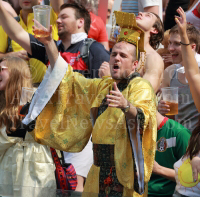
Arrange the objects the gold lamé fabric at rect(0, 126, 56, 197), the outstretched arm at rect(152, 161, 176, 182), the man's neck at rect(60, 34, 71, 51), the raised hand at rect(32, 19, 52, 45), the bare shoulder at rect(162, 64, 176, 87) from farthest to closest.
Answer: the man's neck at rect(60, 34, 71, 51) < the bare shoulder at rect(162, 64, 176, 87) < the gold lamé fabric at rect(0, 126, 56, 197) < the outstretched arm at rect(152, 161, 176, 182) < the raised hand at rect(32, 19, 52, 45)

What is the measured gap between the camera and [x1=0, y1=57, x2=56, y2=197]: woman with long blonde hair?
153 inches

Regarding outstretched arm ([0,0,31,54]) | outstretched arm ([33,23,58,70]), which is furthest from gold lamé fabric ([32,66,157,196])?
outstretched arm ([0,0,31,54])

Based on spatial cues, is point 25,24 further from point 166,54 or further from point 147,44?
point 166,54

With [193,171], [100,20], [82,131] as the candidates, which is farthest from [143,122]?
[100,20]

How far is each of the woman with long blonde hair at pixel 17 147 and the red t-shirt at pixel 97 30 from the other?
46.4 inches

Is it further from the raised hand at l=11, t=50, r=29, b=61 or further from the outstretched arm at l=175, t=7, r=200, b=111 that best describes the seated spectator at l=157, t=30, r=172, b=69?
the raised hand at l=11, t=50, r=29, b=61

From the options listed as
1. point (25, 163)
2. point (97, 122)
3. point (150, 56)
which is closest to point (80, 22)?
point (150, 56)

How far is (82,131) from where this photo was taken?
11.3 ft

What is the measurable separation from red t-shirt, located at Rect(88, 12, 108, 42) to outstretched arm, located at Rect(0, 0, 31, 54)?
1.29 meters

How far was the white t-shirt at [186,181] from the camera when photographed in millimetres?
2998

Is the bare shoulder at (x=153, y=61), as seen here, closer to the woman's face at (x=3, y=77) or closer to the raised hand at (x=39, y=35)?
the raised hand at (x=39, y=35)

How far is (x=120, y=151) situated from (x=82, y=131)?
0.51 m

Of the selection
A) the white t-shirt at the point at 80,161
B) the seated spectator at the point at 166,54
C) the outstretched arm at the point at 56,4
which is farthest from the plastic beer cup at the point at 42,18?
the seated spectator at the point at 166,54

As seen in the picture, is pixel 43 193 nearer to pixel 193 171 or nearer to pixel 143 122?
pixel 143 122
